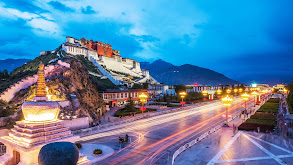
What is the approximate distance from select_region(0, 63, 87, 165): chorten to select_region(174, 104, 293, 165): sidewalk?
10.4m

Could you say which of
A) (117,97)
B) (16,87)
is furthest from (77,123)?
(117,97)

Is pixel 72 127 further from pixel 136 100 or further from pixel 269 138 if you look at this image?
pixel 136 100

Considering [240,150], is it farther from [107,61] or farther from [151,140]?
[107,61]

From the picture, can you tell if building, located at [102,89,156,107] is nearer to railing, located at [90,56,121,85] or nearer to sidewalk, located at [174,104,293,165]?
railing, located at [90,56,121,85]

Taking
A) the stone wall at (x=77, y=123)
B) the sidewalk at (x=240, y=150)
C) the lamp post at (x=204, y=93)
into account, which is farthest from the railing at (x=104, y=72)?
the sidewalk at (x=240, y=150)

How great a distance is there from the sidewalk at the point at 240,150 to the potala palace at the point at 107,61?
6907 centimetres

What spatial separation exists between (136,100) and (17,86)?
120 feet

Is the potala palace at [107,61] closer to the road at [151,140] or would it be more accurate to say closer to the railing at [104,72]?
the railing at [104,72]

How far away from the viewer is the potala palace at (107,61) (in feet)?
316

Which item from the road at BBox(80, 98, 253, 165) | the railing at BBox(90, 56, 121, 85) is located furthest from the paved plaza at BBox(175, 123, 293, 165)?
the railing at BBox(90, 56, 121, 85)

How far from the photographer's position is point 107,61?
11669 centimetres

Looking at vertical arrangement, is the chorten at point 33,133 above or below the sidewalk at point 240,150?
above

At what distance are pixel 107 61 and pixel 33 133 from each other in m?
109

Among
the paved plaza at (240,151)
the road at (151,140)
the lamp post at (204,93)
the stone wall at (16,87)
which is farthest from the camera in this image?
the lamp post at (204,93)
